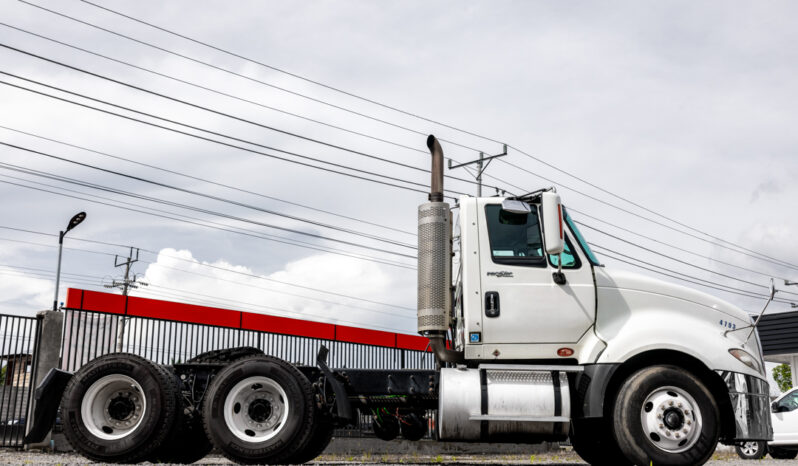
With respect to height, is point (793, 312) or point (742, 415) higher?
point (793, 312)

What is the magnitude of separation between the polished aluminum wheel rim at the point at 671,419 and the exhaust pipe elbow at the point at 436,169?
3158mm

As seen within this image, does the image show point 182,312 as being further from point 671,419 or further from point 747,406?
point 747,406

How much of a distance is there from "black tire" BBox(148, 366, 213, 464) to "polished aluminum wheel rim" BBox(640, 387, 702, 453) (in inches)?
191

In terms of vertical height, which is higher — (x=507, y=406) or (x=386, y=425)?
(x=507, y=406)

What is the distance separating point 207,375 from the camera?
857 cm

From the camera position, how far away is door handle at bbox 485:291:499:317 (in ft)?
26.7

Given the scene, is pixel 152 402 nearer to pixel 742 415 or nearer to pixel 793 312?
Result: pixel 742 415

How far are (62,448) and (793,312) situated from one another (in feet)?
97.0

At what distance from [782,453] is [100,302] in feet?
50.0

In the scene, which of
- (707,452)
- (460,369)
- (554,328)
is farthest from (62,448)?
(707,452)

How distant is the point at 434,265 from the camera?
27.8ft

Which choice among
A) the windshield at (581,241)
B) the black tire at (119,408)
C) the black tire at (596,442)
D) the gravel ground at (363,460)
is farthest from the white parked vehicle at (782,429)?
the black tire at (119,408)

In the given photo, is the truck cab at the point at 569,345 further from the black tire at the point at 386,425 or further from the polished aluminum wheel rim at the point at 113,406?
the polished aluminum wheel rim at the point at 113,406

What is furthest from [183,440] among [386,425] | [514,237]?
[514,237]
